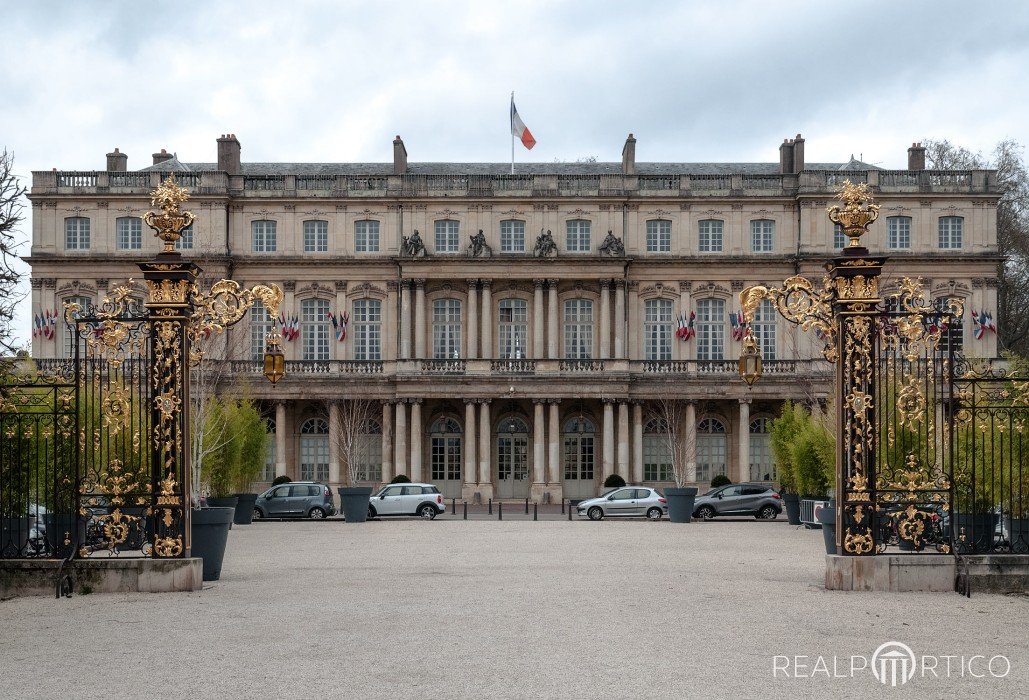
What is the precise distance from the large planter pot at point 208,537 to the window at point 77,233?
40.5 m

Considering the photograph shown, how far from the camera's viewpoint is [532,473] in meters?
56.0

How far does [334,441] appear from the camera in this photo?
179ft

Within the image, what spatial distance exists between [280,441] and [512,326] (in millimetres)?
11375

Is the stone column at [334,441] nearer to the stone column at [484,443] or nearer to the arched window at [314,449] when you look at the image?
the arched window at [314,449]

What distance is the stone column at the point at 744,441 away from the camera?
54.2 meters

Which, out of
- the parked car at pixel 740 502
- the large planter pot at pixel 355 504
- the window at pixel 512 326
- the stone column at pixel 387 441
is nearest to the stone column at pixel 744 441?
the window at pixel 512 326

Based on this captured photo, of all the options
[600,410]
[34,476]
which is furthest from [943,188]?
[34,476]

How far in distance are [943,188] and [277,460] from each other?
3153 centimetres

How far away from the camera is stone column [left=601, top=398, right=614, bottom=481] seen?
5406 centimetres

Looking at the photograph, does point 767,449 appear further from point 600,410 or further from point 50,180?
point 50,180


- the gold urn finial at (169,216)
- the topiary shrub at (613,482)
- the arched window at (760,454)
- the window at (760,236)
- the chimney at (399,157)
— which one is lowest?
the topiary shrub at (613,482)

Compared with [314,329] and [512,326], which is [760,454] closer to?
[512,326]

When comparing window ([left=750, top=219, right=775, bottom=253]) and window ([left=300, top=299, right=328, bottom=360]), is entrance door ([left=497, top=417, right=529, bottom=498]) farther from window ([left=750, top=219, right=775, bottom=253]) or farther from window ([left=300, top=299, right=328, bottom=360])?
window ([left=750, top=219, right=775, bottom=253])

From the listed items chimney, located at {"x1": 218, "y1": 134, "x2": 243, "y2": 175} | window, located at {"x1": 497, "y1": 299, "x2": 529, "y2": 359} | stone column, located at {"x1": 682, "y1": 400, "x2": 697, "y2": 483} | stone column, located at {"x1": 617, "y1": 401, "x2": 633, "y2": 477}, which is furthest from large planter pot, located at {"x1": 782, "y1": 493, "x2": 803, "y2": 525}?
chimney, located at {"x1": 218, "y1": 134, "x2": 243, "y2": 175}
